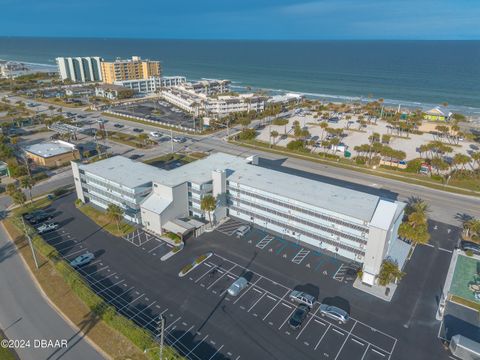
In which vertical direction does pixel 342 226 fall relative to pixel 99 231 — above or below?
above

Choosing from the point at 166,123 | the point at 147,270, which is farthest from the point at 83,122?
the point at 147,270

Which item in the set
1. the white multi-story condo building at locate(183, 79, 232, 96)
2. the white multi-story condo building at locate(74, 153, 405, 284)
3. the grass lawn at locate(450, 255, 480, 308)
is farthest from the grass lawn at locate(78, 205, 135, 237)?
the white multi-story condo building at locate(183, 79, 232, 96)

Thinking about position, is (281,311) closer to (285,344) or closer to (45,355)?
(285,344)

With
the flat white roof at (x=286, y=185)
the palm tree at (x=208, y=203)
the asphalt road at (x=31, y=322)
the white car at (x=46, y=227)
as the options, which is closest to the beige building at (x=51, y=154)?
the white car at (x=46, y=227)

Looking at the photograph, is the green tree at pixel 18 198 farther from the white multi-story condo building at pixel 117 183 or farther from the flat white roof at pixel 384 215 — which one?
the flat white roof at pixel 384 215

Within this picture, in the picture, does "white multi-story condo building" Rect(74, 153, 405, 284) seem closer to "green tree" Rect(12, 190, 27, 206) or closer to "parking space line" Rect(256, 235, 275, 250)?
"parking space line" Rect(256, 235, 275, 250)

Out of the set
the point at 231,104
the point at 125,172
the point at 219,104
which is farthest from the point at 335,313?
the point at 231,104

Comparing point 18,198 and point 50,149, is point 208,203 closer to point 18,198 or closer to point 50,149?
point 18,198
